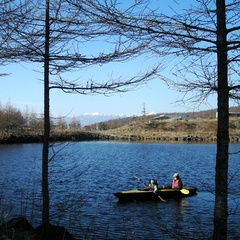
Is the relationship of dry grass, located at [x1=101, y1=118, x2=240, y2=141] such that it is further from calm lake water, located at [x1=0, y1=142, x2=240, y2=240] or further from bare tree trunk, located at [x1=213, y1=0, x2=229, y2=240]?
bare tree trunk, located at [x1=213, y1=0, x2=229, y2=240]

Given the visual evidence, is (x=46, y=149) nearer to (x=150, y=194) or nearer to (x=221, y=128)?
(x=221, y=128)

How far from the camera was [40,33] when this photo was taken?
21.4 ft

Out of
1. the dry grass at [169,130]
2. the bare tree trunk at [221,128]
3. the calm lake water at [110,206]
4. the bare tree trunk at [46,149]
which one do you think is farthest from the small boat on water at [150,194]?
the dry grass at [169,130]

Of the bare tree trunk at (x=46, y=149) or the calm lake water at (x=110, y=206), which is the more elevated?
the bare tree trunk at (x=46, y=149)

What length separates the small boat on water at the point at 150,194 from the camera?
1775 centimetres

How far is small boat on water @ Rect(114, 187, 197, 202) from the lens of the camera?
58.2ft

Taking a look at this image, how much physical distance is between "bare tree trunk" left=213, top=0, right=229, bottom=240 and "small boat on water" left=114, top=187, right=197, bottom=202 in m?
13.3

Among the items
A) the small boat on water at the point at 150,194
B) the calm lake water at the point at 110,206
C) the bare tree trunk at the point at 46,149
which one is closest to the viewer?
the bare tree trunk at the point at 46,149

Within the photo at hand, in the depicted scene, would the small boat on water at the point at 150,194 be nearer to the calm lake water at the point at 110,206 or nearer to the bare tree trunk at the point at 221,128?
the calm lake water at the point at 110,206

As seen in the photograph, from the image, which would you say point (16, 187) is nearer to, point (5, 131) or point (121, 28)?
point (121, 28)

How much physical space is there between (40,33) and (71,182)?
16650 mm

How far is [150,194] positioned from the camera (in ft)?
59.2

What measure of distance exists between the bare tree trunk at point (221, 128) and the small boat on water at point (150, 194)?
13.3m

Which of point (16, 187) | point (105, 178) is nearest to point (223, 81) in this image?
point (16, 187)
